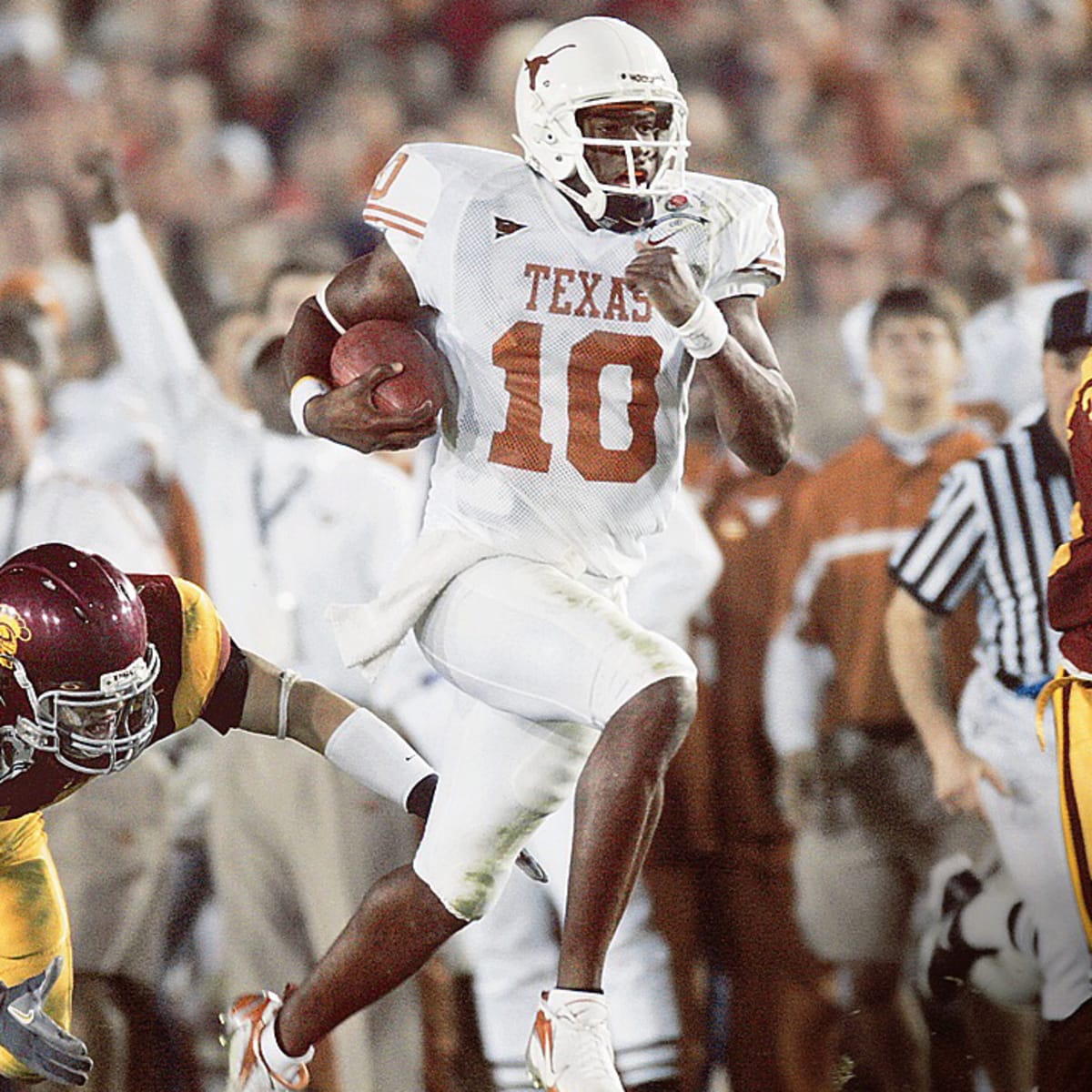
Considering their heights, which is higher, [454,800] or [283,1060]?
[454,800]

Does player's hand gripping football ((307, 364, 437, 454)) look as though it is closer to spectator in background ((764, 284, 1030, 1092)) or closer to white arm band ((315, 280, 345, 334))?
white arm band ((315, 280, 345, 334))

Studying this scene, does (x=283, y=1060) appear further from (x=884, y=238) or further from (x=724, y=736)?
(x=884, y=238)

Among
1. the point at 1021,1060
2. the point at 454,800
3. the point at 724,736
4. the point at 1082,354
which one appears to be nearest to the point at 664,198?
the point at 454,800

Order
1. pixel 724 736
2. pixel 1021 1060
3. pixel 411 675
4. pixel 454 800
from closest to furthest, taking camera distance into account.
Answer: pixel 454 800 < pixel 1021 1060 < pixel 411 675 < pixel 724 736

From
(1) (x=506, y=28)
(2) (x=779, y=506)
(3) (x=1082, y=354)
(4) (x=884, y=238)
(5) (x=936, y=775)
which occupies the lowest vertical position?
(5) (x=936, y=775)

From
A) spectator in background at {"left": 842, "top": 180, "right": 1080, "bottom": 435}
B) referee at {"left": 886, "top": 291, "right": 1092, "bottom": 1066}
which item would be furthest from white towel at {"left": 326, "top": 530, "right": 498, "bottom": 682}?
spectator in background at {"left": 842, "top": 180, "right": 1080, "bottom": 435}

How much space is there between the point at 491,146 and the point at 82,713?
163 centimetres

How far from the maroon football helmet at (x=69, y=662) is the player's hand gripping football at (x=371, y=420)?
35 centimetres

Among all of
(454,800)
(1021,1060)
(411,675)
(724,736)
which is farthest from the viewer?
(724,736)

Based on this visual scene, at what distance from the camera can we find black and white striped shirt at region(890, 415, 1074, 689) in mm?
3154

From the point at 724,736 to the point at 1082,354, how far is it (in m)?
0.95

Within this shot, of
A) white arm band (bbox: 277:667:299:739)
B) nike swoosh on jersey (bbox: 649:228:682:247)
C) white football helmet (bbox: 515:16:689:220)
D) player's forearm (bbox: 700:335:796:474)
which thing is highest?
white football helmet (bbox: 515:16:689:220)

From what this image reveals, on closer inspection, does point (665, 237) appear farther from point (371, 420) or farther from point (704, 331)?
point (371, 420)

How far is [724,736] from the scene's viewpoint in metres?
3.28
